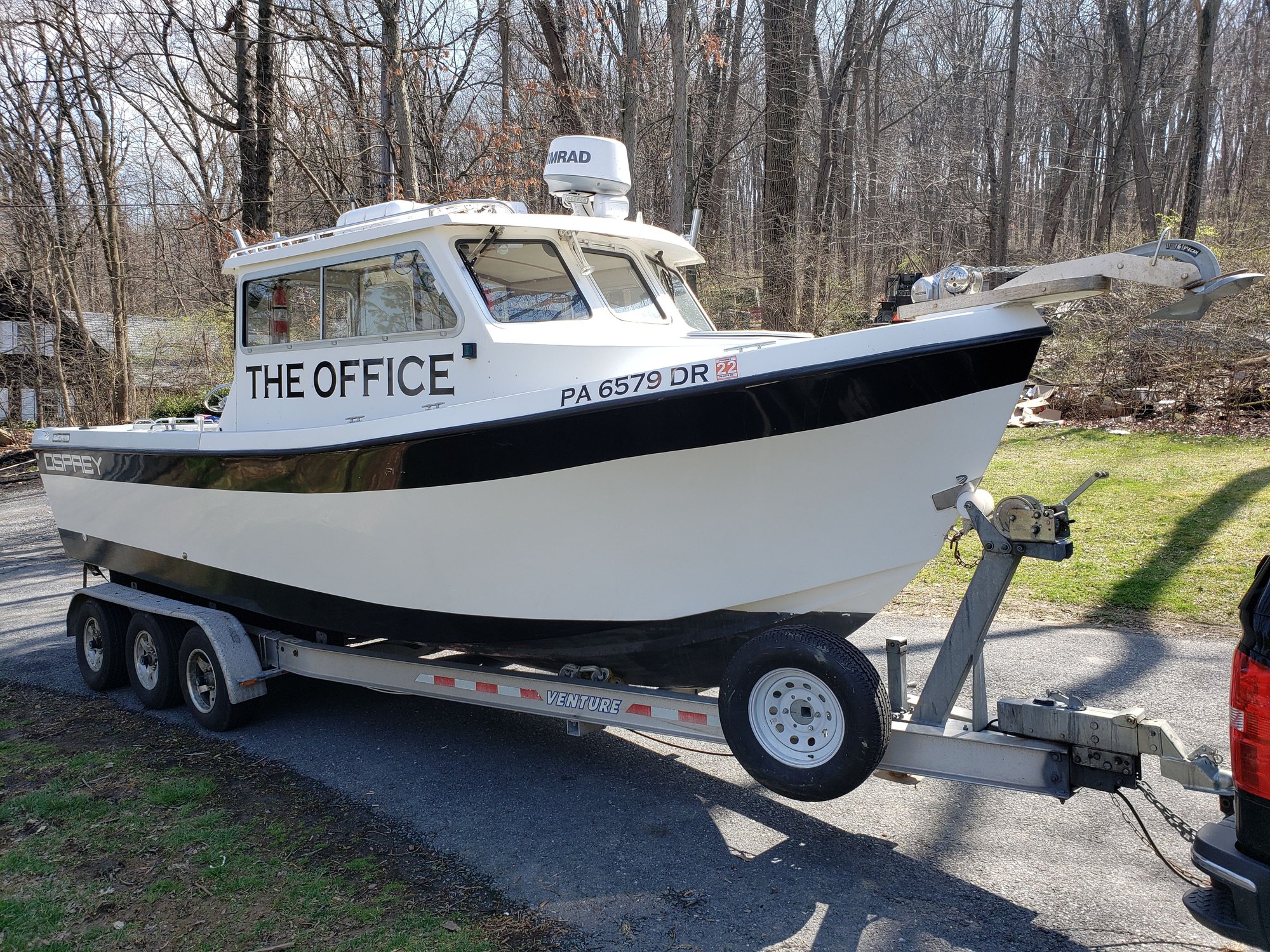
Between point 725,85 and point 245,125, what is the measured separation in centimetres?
1012

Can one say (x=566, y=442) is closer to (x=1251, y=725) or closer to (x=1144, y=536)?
(x=1251, y=725)

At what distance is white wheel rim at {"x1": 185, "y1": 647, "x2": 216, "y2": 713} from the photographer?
545 cm

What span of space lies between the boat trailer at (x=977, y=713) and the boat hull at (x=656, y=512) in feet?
0.58

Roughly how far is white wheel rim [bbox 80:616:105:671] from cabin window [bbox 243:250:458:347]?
2.41 metres

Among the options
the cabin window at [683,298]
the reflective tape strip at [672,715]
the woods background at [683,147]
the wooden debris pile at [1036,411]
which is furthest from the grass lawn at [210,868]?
the wooden debris pile at [1036,411]

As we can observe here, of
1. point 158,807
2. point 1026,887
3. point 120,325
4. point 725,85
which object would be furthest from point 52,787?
point 725,85

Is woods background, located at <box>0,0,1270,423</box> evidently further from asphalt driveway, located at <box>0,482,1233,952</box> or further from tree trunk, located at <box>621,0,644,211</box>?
asphalt driveway, located at <box>0,482,1233,952</box>

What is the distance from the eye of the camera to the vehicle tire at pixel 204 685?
17.3 feet

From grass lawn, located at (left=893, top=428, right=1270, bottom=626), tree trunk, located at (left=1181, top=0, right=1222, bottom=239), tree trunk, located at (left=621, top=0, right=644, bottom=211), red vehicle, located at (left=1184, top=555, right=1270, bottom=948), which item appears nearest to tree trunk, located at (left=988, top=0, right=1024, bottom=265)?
tree trunk, located at (left=1181, top=0, right=1222, bottom=239)

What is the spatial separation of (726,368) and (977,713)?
1.61 metres

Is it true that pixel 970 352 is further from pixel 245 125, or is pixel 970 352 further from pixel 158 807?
pixel 245 125

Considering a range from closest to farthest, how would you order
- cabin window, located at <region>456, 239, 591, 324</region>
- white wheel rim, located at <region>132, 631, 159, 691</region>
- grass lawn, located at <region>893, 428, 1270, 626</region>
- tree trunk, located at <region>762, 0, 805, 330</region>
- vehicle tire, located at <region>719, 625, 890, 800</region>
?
vehicle tire, located at <region>719, 625, 890, 800</region>
cabin window, located at <region>456, 239, 591, 324</region>
white wheel rim, located at <region>132, 631, 159, 691</region>
grass lawn, located at <region>893, 428, 1270, 626</region>
tree trunk, located at <region>762, 0, 805, 330</region>

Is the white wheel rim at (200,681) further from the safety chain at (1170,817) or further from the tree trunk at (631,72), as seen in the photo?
the tree trunk at (631,72)

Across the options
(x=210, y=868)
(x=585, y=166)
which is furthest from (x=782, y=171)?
(x=210, y=868)
